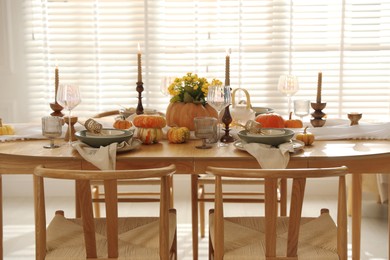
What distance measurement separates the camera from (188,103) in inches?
97.5

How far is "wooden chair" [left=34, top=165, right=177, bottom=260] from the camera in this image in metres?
1.66

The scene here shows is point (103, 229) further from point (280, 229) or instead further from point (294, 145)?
point (294, 145)

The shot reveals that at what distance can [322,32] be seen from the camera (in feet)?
13.3

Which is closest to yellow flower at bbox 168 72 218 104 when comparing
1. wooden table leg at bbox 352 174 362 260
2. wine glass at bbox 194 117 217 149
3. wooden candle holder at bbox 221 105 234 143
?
wooden candle holder at bbox 221 105 234 143

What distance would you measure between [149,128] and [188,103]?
254 mm

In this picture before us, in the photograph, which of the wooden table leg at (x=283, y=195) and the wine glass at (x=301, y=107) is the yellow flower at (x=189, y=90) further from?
the wooden table leg at (x=283, y=195)

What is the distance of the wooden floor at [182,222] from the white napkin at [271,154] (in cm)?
117

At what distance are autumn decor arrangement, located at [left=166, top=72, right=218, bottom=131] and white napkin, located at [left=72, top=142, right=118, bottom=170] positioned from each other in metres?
0.46

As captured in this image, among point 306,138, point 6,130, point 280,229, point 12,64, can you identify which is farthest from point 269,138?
point 12,64

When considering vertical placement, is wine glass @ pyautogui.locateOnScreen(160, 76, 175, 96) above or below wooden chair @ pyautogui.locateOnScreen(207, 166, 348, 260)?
above

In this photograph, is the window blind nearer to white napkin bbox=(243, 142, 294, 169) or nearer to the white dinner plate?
the white dinner plate

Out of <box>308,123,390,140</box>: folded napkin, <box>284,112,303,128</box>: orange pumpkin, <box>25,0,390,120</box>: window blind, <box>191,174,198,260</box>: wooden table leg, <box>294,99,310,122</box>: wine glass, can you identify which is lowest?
<box>191,174,198,260</box>: wooden table leg

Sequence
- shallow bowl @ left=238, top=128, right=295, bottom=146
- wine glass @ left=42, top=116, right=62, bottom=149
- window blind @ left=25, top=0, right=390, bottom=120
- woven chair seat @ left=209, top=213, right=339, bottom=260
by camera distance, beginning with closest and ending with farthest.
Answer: woven chair seat @ left=209, top=213, right=339, bottom=260
shallow bowl @ left=238, top=128, right=295, bottom=146
wine glass @ left=42, top=116, right=62, bottom=149
window blind @ left=25, top=0, right=390, bottom=120

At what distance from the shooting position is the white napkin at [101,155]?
6.59 feet
